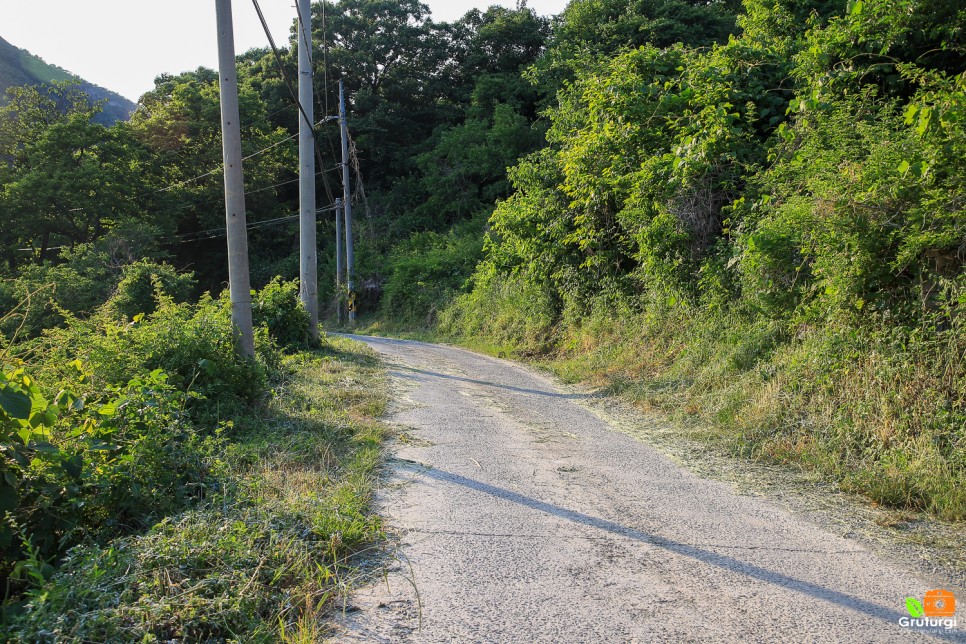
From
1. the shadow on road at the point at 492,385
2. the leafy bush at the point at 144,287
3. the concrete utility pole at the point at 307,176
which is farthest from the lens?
the leafy bush at the point at 144,287

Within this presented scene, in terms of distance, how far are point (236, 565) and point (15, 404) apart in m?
1.41

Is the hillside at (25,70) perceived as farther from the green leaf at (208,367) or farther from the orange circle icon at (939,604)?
the orange circle icon at (939,604)

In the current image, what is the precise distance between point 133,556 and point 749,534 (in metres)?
3.67

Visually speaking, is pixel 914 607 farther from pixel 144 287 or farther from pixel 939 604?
pixel 144 287

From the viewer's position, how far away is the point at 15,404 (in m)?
3.41

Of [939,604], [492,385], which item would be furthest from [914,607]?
[492,385]

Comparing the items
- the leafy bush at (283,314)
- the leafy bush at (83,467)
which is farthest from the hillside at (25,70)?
the leafy bush at (83,467)

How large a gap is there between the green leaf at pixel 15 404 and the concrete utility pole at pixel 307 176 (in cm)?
957

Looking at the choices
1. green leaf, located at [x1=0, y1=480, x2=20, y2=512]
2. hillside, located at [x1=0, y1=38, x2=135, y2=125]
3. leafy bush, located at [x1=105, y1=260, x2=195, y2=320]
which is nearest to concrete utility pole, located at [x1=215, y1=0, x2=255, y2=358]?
green leaf, located at [x1=0, y1=480, x2=20, y2=512]

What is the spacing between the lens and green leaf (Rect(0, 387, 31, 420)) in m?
3.37

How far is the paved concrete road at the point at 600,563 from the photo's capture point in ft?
10.4

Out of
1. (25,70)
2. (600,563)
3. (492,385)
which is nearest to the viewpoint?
(600,563)

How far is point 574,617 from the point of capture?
3240 millimetres

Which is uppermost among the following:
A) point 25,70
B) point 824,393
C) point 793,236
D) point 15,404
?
point 25,70
